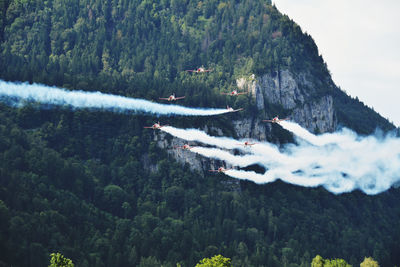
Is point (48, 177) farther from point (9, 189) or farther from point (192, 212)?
point (192, 212)

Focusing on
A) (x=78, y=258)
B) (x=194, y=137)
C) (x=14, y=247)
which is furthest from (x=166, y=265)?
(x=194, y=137)

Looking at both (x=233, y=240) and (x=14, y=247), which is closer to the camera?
(x=14, y=247)

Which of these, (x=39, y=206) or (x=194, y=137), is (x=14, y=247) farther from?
(x=194, y=137)

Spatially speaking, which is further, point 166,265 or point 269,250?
point 269,250

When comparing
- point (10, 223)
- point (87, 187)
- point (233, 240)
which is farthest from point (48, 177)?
point (233, 240)

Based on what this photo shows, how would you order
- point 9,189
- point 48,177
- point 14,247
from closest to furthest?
1. point 14,247
2. point 9,189
3. point 48,177

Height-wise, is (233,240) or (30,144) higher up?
(30,144)

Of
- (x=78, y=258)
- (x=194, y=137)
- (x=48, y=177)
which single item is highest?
(x=194, y=137)

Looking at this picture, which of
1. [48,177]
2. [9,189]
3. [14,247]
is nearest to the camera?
[14,247]

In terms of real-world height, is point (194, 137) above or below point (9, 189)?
above
